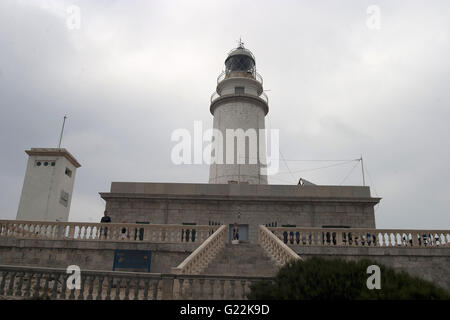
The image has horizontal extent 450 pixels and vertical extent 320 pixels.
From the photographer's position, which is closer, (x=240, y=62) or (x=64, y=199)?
(x=240, y=62)

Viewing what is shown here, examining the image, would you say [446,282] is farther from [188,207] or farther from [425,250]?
[188,207]

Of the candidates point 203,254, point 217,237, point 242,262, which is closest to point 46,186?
point 217,237

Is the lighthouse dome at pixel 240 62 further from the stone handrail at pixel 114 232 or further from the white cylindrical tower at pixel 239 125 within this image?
the stone handrail at pixel 114 232

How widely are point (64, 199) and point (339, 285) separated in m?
33.1

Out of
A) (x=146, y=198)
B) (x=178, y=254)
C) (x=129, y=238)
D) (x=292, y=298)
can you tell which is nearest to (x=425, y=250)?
(x=178, y=254)

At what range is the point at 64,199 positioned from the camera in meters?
35.5

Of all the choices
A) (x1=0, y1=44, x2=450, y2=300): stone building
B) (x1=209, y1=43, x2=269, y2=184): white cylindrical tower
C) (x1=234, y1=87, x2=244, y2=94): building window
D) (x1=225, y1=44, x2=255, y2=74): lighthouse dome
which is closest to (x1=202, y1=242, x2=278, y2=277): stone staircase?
(x1=0, y1=44, x2=450, y2=300): stone building

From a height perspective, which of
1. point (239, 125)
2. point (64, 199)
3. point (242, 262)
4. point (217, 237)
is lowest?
point (242, 262)

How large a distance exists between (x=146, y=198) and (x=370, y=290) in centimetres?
1739

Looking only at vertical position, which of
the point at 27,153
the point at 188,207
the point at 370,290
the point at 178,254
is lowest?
the point at 370,290

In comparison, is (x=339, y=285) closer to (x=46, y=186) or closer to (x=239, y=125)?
(x=239, y=125)

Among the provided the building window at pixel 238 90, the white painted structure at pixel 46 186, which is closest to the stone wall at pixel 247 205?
the building window at pixel 238 90
